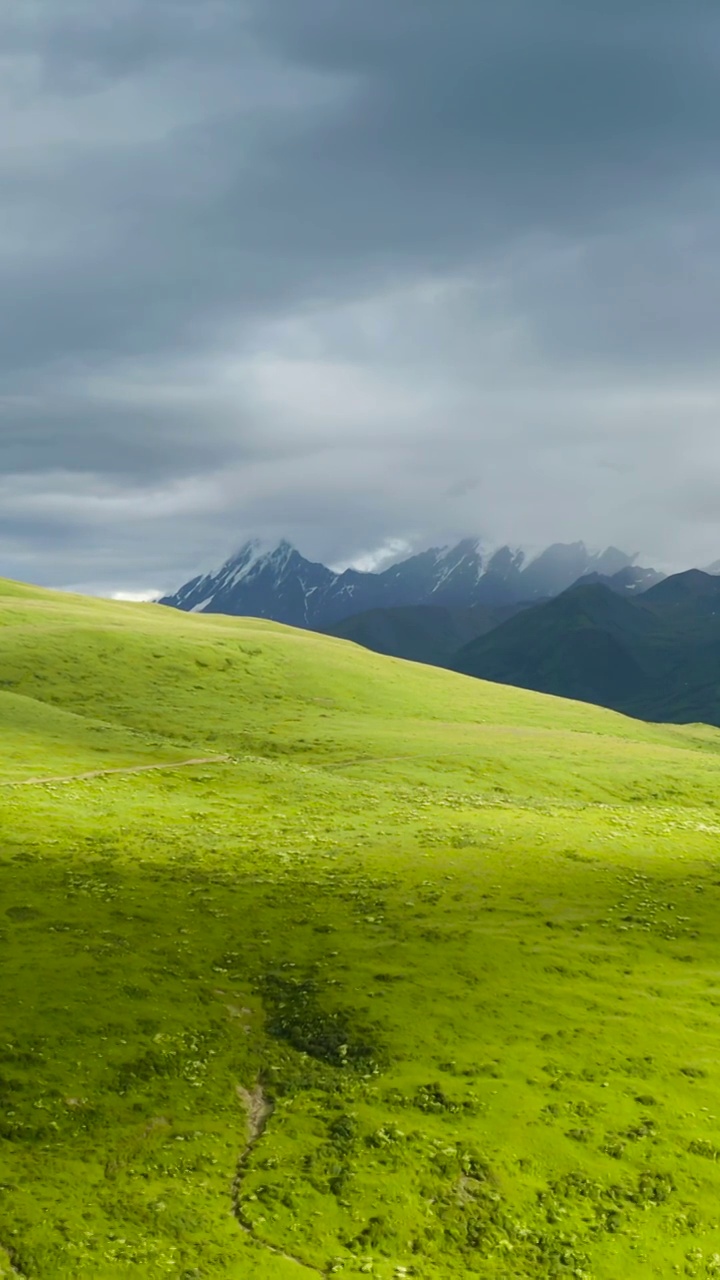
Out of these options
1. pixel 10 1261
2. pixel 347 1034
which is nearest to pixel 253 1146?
pixel 347 1034

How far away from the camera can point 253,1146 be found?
26359 mm

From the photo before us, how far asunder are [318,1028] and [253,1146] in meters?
7.60

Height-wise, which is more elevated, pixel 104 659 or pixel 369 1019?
pixel 104 659

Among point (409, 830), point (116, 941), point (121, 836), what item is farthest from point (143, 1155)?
point (409, 830)

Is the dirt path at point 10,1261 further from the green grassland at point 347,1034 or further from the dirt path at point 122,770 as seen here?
the dirt path at point 122,770

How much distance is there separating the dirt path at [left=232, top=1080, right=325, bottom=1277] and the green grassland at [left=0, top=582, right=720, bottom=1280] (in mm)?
111

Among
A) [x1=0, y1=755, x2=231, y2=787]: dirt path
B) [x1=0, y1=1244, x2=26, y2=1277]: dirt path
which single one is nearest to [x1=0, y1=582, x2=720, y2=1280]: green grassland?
[x1=0, y1=1244, x2=26, y2=1277]: dirt path

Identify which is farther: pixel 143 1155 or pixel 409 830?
pixel 409 830

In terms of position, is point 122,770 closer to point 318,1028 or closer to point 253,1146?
point 318,1028

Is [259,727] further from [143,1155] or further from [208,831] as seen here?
[143,1155]

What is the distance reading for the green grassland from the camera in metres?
22.9

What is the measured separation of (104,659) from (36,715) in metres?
36.5

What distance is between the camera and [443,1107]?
1128 inches

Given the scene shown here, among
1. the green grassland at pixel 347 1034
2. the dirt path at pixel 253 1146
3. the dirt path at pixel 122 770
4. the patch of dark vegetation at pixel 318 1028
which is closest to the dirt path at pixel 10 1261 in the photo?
the green grassland at pixel 347 1034
